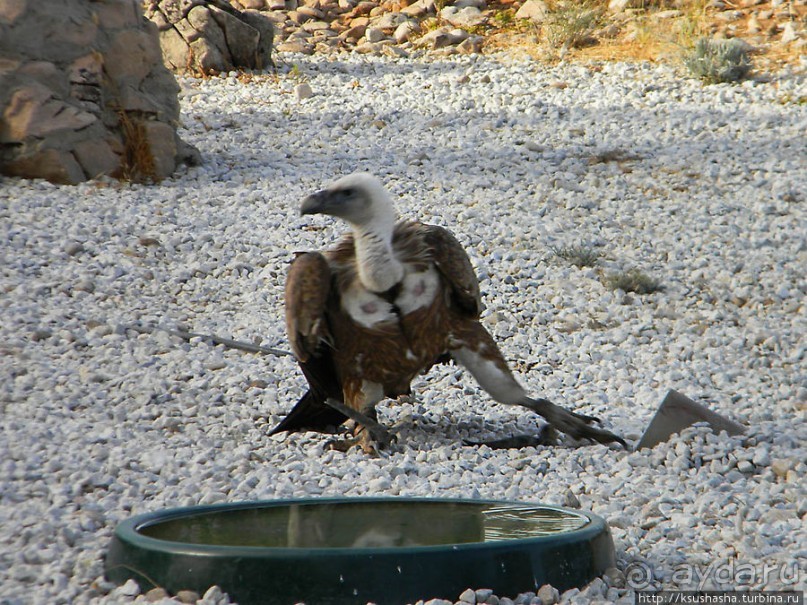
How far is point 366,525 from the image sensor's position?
124 inches

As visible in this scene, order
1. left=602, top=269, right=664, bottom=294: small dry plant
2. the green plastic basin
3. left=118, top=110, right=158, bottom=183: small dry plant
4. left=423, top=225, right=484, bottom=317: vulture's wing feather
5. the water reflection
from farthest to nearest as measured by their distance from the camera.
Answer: left=118, top=110, right=158, bottom=183: small dry plant
left=602, top=269, right=664, bottom=294: small dry plant
left=423, top=225, right=484, bottom=317: vulture's wing feather
the water reflection
the green plastic basin

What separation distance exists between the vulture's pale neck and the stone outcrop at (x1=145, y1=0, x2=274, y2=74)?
7411mm

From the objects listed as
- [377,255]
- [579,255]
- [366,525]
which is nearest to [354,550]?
[366,525]

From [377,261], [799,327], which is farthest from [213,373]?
[799,327]

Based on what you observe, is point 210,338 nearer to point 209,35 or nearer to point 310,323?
point 310,323

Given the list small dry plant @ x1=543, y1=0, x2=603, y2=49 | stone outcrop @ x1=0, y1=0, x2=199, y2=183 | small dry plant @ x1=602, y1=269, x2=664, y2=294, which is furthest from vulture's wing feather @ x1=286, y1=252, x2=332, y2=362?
small dry plant @ x1=543, y1=0, x2=603, y2=49

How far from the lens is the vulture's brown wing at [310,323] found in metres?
4.48

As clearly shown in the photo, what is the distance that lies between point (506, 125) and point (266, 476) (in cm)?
641

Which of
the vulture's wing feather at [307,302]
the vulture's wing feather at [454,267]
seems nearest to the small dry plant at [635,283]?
the vulture's wing feather at [454,267]

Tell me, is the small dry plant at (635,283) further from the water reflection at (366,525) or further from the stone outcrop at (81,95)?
the stone outcrop at (81,95)

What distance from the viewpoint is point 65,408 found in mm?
4848

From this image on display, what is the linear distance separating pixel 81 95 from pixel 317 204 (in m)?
4.52

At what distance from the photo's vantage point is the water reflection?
118 inches

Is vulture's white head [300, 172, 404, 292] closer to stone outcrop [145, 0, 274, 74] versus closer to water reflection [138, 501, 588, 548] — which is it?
water reflection [138, 501, 588, 548]
